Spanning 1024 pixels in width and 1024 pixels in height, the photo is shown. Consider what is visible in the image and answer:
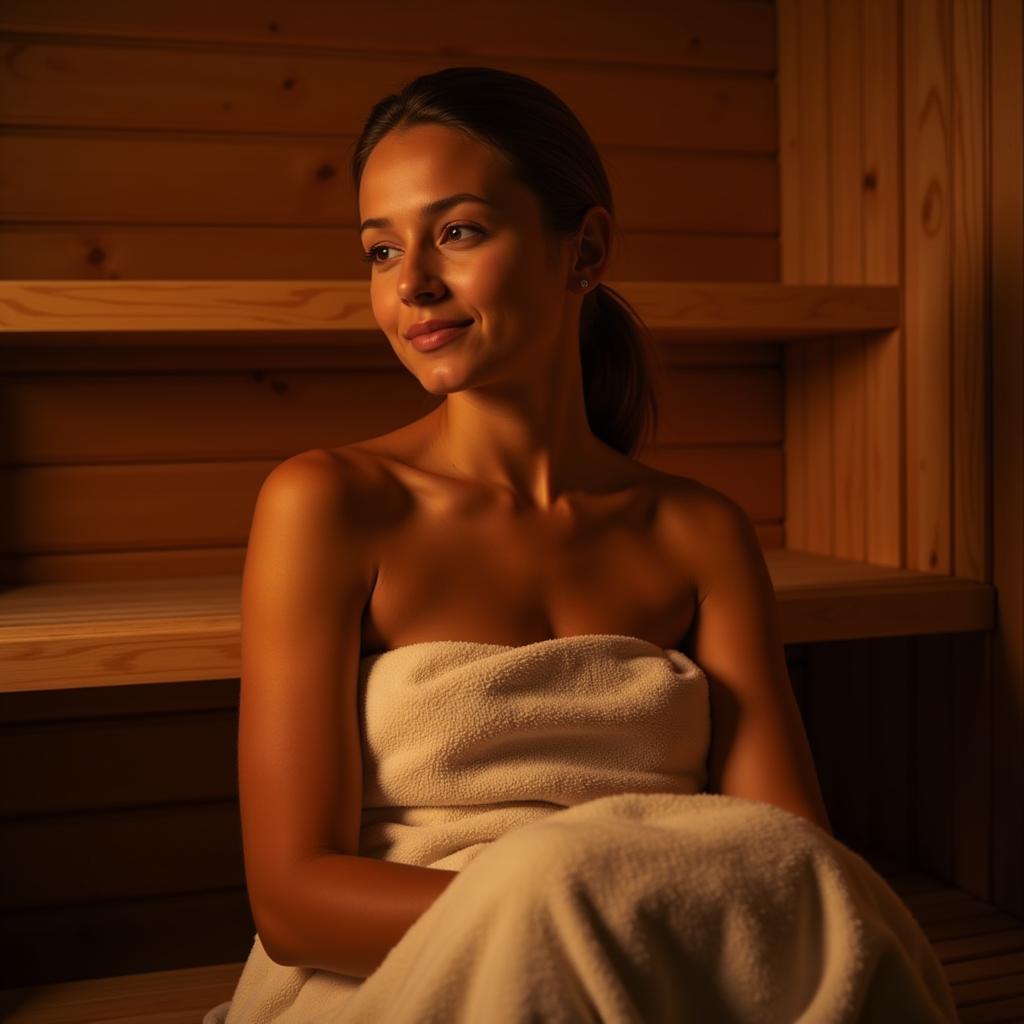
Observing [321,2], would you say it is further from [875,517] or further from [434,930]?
[434,930]

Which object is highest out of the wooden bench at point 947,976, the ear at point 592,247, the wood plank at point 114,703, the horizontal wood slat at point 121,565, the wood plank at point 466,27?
the wood plank at point 466,27

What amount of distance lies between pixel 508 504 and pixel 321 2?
1.12 meters

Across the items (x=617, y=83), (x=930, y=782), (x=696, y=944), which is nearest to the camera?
(x=696, y=944)

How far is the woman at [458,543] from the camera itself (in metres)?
1.13

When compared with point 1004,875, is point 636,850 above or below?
above

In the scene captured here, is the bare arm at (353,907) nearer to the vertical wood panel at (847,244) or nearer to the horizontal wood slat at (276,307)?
the horizontal wood slat at (276,307)

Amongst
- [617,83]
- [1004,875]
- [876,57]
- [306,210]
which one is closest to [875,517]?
[1004,875]

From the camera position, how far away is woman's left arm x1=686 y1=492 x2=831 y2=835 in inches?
51.3

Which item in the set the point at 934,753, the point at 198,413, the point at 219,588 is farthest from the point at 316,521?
the point at 934,753

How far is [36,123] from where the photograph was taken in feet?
6.38

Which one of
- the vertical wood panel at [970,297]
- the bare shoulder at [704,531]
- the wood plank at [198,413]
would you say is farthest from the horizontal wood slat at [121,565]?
the vertical wood panel at [970,297]

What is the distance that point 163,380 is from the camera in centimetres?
203

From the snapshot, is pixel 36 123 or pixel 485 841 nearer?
pixel 485 841

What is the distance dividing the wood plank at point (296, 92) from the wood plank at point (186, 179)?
24mm
